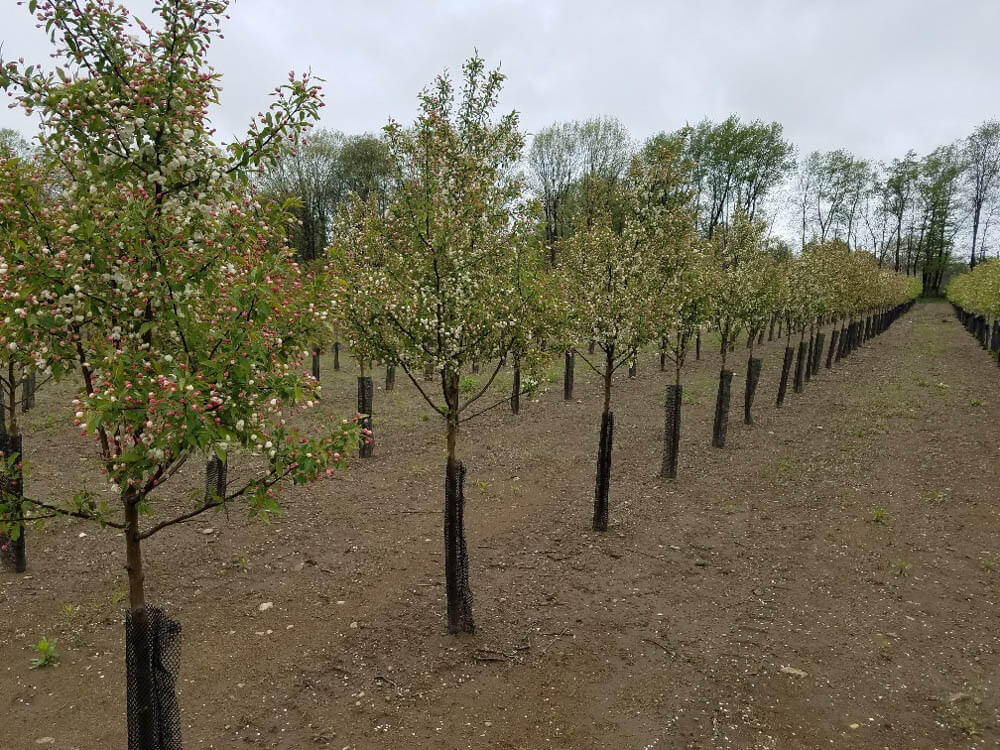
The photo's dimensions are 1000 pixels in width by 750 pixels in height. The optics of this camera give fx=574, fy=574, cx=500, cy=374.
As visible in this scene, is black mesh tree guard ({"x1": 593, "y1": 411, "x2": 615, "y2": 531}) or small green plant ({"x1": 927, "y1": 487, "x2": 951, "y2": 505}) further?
small green plant ({"x1": 927, "y1": 487, "x2": 951, "y2": 505})

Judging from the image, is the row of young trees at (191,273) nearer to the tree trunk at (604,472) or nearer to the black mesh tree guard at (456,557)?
the black mesh tree guard at (456,557)

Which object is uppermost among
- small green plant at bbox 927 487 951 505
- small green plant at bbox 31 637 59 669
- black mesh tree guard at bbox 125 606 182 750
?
black mesh tree guard at bbox 125 606 182 750

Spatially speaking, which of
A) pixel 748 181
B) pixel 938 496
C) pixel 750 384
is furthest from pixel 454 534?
pixel 748 181

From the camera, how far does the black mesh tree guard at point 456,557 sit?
878 cm

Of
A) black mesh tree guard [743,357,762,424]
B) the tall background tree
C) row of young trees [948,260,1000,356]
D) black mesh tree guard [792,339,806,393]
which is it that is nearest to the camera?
black mesh tree guard [743,357,762,424]

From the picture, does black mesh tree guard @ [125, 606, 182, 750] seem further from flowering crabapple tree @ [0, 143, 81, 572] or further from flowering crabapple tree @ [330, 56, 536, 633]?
flowering crabapple tree @ [330, 56, 536, 633]

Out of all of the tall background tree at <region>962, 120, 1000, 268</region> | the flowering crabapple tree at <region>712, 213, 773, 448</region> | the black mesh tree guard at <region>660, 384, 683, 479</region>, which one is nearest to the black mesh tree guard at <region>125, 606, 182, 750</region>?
the black mesh tree guard at <region>660, 384, 683, 479</region>

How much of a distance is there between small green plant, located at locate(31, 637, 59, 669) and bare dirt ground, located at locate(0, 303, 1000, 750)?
0.60 ft

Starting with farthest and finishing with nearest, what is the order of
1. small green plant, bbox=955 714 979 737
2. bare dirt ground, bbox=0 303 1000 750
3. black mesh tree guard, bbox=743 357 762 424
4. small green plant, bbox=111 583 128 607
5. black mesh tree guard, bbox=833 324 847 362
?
1. black mesh tree guard, bbox=833 324 847 362
2. black mesh tree guard, bbox=743 357 762 424
3. small green plant, bbox=111 583 128 607
4. bare dirt ground, bbox=0 303 1000 750
5. small green plant, bbox=955 714 979 737

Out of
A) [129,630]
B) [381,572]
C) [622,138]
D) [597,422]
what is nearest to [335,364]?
[597,422]

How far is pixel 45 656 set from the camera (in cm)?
824

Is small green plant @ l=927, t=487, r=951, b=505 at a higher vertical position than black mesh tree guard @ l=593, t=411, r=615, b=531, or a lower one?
lower

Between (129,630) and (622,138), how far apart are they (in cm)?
6615

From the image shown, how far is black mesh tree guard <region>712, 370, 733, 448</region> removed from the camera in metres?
18.0
